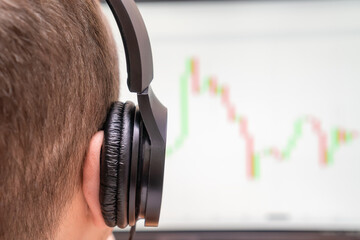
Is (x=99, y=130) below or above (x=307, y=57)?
below

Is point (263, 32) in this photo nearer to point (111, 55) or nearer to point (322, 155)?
point (322, 155)

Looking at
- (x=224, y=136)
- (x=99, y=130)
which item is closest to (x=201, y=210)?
(x=224, y=136)

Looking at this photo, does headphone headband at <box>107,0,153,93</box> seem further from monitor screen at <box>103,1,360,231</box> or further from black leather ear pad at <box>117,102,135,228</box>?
monitor screen at <box>103,1,360,231</box>

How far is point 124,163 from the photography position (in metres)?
0.36

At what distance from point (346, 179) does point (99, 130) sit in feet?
2.12

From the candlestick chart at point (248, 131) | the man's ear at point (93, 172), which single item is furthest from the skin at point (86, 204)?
the candlestick chart at point (248, 131)

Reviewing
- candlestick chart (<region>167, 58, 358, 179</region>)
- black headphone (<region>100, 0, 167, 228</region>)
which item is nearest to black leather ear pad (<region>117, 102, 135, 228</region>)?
black headphone (<region>100, 0, 167, 228</region>)

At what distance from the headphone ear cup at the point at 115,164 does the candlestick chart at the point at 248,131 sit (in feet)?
1.66

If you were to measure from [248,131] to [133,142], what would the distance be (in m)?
0.54

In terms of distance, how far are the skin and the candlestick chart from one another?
495 millimetres

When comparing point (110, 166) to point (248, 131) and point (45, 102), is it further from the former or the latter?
point (248, 131)

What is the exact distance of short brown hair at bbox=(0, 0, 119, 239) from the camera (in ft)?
0.99

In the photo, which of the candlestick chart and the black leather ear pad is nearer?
the black leather ear pad

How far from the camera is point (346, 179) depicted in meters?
0.88
